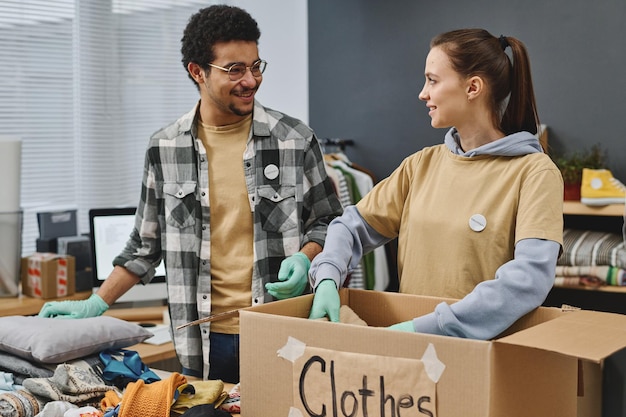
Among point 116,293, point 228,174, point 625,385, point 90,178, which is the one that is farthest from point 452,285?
point 90,178

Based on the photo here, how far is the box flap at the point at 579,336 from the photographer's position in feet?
3.38

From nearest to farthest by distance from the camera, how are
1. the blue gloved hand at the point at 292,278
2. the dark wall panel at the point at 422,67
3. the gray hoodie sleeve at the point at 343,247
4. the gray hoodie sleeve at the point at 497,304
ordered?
the gray hoodie sleeve at the point at 497,304, the gray hoodie sleeve at the point at 343,247, the blue gloved hand at the point at 292,278, the dark wall panel at the point at 422,67

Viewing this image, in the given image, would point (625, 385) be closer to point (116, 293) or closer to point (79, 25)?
point (116, 293)

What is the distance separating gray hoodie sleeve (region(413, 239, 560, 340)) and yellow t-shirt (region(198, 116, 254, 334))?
0.79m

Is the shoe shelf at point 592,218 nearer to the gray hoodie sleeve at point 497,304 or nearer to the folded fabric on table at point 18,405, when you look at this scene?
the gray hoodie sleeve at point 497,304

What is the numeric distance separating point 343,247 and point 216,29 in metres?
0.78

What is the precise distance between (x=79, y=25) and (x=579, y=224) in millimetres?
2554

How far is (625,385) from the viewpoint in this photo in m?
2.54

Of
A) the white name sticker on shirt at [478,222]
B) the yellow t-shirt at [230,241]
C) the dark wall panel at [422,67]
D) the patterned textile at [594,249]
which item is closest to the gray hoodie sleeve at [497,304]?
the white name sticker on shirt at [478,222]

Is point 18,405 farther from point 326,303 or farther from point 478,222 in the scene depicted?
point 478,222

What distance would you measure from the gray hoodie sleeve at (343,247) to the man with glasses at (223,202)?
286 mm

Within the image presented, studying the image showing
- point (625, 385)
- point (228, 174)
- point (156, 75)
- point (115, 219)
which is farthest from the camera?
point (156, 75)

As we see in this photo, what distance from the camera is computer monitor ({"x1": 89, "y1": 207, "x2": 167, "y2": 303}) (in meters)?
3.09

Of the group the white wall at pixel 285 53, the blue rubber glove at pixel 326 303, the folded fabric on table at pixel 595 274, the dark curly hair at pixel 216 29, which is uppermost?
the white wall at pixel 285 53
